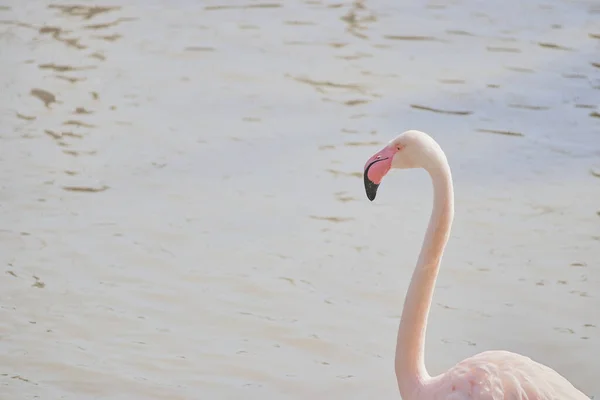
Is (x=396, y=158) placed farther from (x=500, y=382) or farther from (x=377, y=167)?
(x=500, y=382)

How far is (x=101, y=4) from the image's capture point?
30.2 ft

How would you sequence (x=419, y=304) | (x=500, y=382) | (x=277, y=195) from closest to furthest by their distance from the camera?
(x=500, y=382) < (x=419, y=304) < (x=277, y=195)

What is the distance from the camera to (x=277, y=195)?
6.22 metres

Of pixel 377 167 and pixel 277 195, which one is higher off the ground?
pixel 377 167

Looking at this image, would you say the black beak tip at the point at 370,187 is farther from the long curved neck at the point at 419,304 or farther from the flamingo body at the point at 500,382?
the flamingo body at the point at 500,382

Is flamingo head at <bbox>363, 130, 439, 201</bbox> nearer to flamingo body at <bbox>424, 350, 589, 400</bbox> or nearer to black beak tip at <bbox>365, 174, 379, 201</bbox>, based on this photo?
black beak tip at <bbox>365, 174, 379, 201</bbox>

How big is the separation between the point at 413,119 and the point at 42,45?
9.90ft

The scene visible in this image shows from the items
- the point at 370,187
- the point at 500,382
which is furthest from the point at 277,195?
the point at 500,382

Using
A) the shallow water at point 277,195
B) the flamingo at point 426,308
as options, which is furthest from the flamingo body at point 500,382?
the shallow water at point 277,195

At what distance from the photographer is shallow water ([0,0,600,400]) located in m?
4.91

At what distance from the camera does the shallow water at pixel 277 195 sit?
491 cm

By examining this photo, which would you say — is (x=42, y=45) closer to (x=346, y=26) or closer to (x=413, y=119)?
(x=346, y=26)

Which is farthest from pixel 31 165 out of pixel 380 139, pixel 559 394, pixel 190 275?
pixel 559 394

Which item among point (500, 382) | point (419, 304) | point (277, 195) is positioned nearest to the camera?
point (500, 382)
